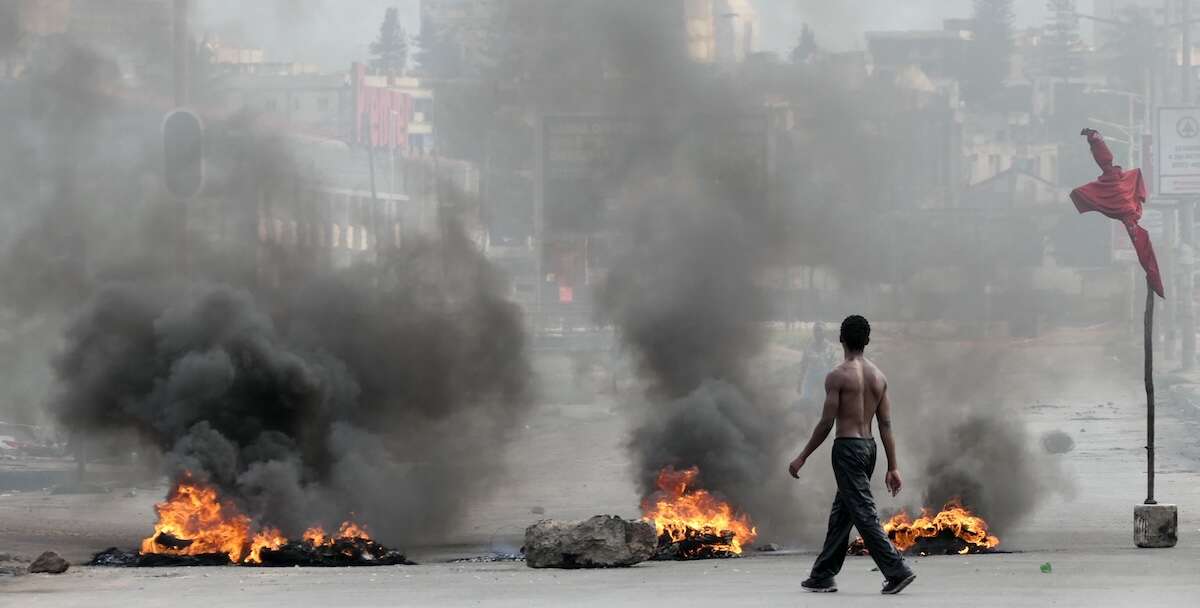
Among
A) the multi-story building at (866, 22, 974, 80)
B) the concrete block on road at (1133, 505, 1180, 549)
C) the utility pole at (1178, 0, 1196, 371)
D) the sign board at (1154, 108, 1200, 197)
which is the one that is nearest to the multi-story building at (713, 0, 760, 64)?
the concrete block on road at (1133, 505, 1180, 549)

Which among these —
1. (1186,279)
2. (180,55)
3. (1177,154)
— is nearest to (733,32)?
(180,55)

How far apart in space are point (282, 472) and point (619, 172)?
1055cm

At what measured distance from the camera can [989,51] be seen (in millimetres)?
129875

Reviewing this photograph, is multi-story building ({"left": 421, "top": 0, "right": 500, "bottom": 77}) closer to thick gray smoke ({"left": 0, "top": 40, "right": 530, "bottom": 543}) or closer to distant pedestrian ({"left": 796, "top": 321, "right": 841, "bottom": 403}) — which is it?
thick gray smoke ({"left": 0, "top": 40, "right": 530, "bottom": 543})

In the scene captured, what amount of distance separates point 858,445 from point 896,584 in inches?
30.0

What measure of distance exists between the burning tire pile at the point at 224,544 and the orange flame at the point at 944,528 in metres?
3.63

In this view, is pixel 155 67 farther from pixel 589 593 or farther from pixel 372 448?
pixel 589 593

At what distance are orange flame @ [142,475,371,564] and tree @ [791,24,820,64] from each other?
17.7 meters

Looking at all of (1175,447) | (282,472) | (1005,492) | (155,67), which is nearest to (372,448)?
(282,472)

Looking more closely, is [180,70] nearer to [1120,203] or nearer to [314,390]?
[314,390]

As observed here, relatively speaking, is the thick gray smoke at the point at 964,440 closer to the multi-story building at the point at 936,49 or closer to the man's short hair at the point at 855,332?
the man's short hair at the point at 855,332

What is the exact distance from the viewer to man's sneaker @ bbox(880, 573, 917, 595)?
11.8m

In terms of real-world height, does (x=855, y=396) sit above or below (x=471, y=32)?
below

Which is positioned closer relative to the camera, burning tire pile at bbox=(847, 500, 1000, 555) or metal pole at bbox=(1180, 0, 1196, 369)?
burning tire pile at bbox=(847, 500, 1000, 555)
